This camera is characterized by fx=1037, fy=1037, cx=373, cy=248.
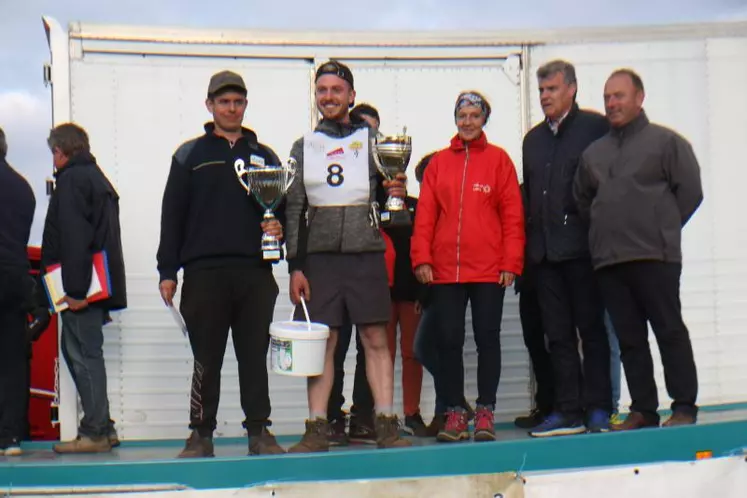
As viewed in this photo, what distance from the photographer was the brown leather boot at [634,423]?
4953mm

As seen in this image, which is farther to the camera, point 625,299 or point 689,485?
point 625,299

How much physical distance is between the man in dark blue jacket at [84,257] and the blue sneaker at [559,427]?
2.23m

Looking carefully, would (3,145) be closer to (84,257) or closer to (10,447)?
(84,257)

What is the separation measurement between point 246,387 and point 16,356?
151 cm

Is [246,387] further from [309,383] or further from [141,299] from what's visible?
[141,299]

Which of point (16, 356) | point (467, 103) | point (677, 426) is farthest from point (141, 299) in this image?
point (677, 426)

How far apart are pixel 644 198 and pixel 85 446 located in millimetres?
3069

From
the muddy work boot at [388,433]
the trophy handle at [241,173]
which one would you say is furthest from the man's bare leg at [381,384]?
the trophy handle at [241,173]

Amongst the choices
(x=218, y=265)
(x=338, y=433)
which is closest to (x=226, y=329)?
(x=218, y=265)

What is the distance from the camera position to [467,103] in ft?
17.1

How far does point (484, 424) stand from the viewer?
5023 millimetres

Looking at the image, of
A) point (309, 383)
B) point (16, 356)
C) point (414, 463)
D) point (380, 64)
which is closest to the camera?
point (414, 463)

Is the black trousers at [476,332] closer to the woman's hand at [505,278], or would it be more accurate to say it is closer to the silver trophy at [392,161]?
the woman's hand at [505,278]

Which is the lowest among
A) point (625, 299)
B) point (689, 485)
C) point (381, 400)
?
point (689, 485)
